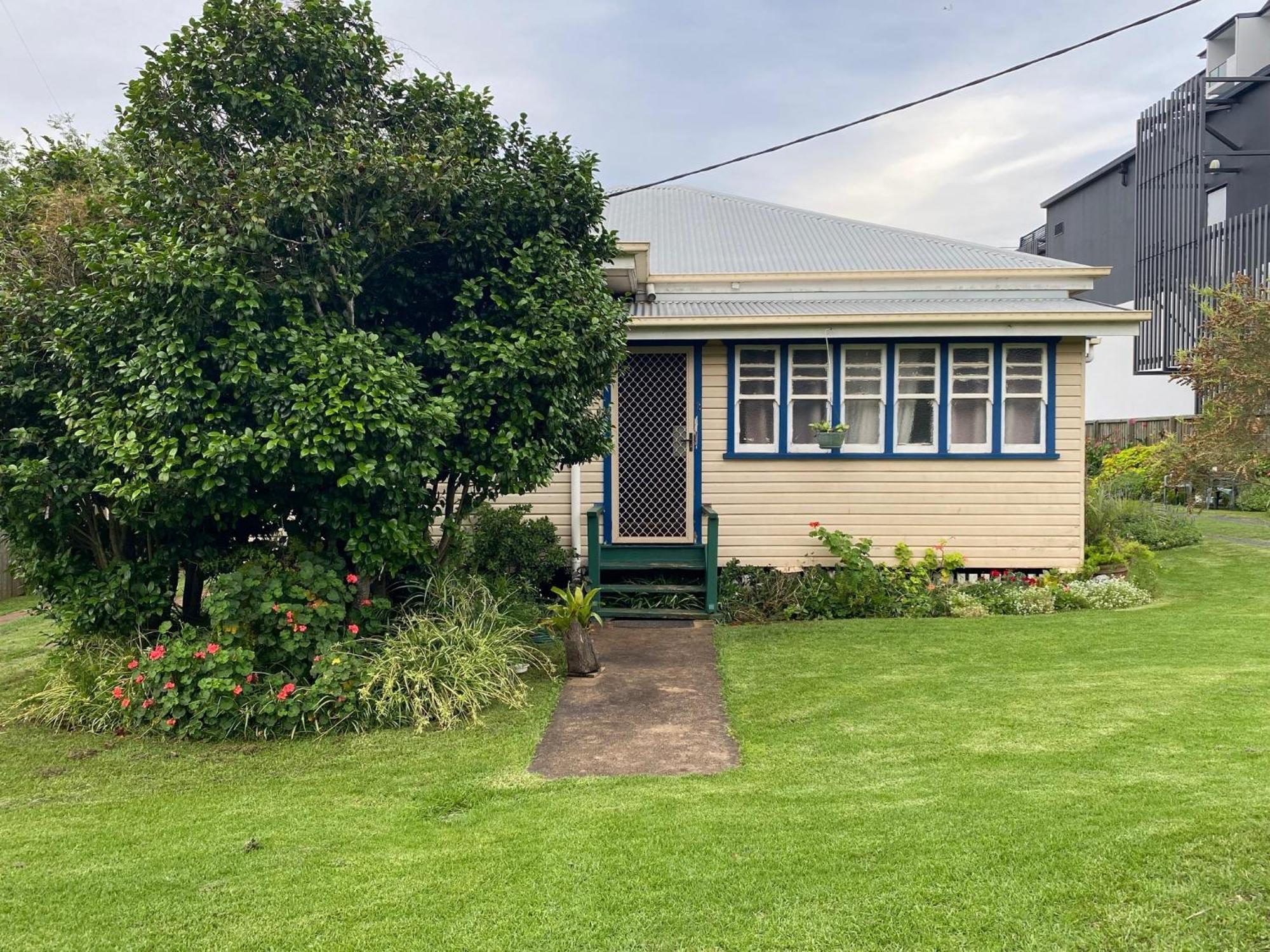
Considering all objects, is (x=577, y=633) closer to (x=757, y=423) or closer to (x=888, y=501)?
(x=757, y=423)

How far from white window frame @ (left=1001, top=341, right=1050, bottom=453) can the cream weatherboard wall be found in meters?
0.14

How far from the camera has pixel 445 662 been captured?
5805 millimetres

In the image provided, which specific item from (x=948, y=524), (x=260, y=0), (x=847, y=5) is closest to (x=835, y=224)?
(x=847, y=5)

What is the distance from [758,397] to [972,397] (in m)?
2.38

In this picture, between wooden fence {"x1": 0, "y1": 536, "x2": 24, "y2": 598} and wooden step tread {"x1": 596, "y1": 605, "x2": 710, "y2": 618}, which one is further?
wooden fence {"x1": 0, "y1": 536, "x2": 24, "y2": 598}

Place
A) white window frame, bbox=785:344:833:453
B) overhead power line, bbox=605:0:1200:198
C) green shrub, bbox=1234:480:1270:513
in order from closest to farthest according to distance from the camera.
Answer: overhead power line, bbox=605:0:1200:198, white window frame, bbox=785:344:833:453, green shrub, bbox=1234:480:1270:513

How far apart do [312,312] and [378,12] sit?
2.24 m

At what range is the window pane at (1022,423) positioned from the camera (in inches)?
370

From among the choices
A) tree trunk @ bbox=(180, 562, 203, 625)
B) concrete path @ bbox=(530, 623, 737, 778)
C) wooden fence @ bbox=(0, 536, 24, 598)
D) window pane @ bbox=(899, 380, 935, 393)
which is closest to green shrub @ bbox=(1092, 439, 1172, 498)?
window pane @ bbox=(899, 380, 935, 393)

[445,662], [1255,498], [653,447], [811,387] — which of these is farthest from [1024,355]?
[1255,498]

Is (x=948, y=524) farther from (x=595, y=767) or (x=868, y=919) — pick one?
(x=868, y=919)

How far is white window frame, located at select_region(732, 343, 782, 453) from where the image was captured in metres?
9.47

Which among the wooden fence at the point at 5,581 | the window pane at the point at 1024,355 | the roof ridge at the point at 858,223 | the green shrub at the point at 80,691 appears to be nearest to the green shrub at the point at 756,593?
the window pane at the point at 1024,355

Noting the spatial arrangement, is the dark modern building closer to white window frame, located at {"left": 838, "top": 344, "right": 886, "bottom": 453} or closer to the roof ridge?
the roof ridge
